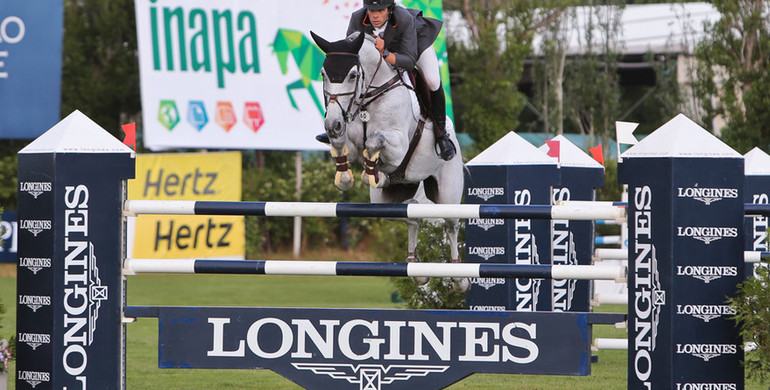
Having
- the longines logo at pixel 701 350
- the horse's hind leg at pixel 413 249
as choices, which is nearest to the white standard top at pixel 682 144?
the longines logo at pixel 701 350

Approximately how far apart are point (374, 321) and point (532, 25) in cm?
Answer: 1889

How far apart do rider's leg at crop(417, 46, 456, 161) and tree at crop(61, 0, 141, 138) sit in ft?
58.4

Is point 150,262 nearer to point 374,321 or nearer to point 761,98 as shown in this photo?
point 374,321

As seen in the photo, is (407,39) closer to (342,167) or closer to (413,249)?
(342,167)

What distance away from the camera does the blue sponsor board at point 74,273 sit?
4.24 m

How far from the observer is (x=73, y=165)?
14.0 feet

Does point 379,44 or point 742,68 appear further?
point 742,68

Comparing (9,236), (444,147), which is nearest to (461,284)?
(444,147)

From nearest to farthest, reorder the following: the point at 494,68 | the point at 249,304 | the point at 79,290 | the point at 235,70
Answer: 1. the point at 79,290
2. the point at 249,304
3. the point at 235,70
4. the point at 494,68

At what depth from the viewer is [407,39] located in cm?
500

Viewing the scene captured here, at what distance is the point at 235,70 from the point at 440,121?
11662mm

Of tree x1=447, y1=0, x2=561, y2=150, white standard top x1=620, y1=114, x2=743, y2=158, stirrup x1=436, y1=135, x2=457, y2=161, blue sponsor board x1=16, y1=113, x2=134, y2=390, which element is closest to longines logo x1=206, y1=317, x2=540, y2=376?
blue sponsor board x1=16, y1=113, x2=134, y2=390

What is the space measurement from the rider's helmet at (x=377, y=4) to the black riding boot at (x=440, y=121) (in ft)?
2.10

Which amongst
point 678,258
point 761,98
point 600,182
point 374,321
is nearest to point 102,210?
point 374,321
